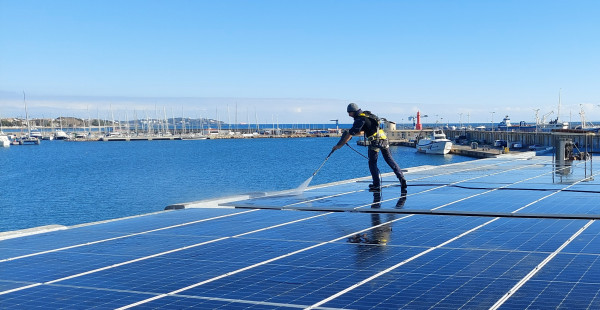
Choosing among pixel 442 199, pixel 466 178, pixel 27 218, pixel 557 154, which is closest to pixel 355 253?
pixel 442 199

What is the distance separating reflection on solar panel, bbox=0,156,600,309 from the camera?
705 centimetres

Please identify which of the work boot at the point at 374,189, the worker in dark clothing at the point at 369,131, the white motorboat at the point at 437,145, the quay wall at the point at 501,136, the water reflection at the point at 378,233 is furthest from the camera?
the white motorboat at the point at 437,145

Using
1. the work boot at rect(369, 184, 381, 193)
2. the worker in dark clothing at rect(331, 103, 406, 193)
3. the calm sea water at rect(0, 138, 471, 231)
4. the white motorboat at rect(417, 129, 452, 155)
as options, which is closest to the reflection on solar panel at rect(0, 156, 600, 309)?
the worker in dark clothing at rect(331, 103, 406, 193)

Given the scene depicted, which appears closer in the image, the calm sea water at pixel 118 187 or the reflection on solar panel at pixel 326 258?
the reflection on solar panel at pixel 326 258

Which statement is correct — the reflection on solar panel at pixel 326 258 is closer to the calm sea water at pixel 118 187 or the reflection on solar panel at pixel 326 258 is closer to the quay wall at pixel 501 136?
the calm sea water at pixel 118 187

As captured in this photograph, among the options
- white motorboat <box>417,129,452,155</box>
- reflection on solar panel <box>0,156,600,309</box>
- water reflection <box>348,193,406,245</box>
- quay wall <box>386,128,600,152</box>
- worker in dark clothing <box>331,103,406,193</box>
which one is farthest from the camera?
white motorboat <box>417,129,452,155</box>

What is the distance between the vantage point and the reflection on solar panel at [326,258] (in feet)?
23.1

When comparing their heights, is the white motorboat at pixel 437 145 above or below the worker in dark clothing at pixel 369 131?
below

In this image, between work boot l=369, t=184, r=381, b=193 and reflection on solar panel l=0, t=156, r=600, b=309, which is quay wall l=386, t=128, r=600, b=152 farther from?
reflection on solar panel l=0, t=156, r=600, b=309

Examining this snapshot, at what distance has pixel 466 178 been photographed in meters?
22.0

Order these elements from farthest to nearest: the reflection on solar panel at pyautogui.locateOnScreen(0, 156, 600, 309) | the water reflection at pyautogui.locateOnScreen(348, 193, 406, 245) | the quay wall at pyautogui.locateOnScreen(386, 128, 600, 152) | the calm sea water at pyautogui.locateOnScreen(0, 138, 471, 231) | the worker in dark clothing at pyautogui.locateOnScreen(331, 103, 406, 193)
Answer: the quay wall at pyautogui.locateOnScreen(386, 128, 600, 152)
the calm sea water at pyautogui.locateOnScreen(0, 138, 471, 231)
the worker in dark clothing at pyautogui.locateOnScreen(331, 103, 406, 193)
the water reflection at pyautogui.locateOnScreen(348, 193, 406, 245)
the reflection on solar panel at pyautogui.locateOnScreen(0, 156, 600, 309)

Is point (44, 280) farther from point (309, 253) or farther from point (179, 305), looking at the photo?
point (309, 253)

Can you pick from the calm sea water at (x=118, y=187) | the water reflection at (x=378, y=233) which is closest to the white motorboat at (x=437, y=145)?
the calm sea water at (x=118, y=187)

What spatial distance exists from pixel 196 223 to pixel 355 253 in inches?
174
